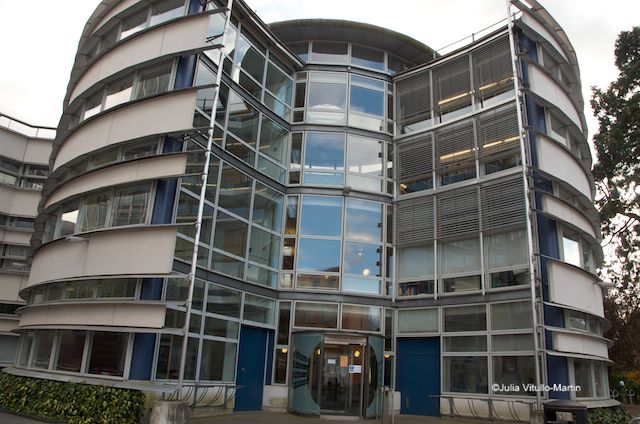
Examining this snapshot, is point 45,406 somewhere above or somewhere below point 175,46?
below

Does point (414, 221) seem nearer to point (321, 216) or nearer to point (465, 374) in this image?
point (321, 216)

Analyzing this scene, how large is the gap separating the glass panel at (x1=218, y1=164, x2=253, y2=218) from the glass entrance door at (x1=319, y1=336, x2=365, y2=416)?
4.95 meters

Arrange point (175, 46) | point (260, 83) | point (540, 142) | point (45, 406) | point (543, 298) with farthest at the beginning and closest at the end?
point (260, 83), point (540, 142), point (543, 298), point (175, 46), point (45, 406)

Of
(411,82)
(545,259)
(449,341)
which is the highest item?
(411,82)

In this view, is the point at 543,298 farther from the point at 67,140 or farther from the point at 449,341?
the point at 67,140

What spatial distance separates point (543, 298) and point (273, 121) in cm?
1064

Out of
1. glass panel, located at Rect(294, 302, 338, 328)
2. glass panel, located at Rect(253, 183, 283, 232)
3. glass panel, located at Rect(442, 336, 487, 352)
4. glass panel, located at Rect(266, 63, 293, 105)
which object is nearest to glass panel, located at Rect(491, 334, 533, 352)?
glass panel, located at Rect(442, 336, 487, 352)

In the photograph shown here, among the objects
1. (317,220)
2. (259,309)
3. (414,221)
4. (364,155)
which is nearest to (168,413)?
(259,309)

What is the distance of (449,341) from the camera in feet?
51.9

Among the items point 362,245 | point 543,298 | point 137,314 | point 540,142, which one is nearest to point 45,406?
point 137,314

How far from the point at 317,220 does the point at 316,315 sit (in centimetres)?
335

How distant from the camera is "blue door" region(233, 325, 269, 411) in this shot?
1448cm

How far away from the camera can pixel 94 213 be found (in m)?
13.3

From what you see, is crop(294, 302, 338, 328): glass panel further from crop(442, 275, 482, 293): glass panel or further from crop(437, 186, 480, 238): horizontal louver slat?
crop(437, 186, 480, 238): horizontal louver slat
